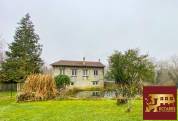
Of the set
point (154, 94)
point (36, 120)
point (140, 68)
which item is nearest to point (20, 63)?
point (140, 68)

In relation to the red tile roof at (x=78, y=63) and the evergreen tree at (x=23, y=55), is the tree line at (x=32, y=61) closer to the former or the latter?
the evergreen tree at (x=23, y=55)

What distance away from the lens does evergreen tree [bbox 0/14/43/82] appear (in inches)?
1848

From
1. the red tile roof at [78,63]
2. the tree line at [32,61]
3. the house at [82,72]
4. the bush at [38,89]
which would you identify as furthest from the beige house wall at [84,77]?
the bush at [38,89]

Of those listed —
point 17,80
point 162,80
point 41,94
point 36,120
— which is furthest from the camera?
point 162,80

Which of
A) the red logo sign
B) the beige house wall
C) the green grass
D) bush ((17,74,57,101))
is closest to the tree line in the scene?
the beige house wall

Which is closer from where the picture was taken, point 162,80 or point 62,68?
point 62,68

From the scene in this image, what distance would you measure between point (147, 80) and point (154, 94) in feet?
149

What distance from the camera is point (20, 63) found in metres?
47.6

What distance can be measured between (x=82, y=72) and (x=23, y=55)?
35.9 feet

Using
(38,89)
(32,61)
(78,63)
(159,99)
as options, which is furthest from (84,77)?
(159,99)

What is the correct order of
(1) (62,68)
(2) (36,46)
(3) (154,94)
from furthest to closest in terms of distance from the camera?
(1) (62,68), (2) (36,46), (3) (154,94)

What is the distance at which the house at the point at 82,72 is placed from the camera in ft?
175

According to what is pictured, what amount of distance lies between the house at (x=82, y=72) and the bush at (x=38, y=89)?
2330cm

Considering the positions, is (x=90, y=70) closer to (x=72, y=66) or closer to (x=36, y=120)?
(x=72, y=66)
